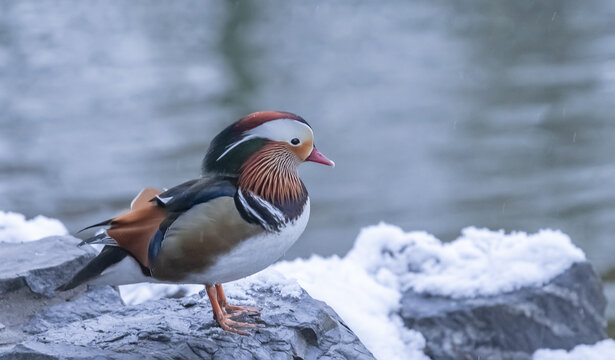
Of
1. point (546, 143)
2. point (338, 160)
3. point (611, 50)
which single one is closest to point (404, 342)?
point (338, 160)

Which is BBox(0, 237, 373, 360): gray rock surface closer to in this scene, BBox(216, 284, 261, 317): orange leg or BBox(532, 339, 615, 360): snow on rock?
BBox(216, 284, 261, 317): orange leg

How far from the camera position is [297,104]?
25.3 feet

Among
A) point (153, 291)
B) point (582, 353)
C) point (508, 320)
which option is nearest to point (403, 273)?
point (508, 320)

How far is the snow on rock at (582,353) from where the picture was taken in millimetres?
3734

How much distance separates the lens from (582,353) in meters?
3.76

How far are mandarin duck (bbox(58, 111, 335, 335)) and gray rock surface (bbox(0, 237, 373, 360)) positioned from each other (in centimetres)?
Answer: 22

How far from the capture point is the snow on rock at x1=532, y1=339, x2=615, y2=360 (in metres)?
3.73

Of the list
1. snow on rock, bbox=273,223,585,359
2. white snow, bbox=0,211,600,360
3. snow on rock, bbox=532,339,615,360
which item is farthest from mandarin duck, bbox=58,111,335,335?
snow on rock, bbox=532,339,615,360

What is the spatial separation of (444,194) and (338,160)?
94 cm

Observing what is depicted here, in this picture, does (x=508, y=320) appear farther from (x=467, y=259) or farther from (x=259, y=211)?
(x=259, y=211)

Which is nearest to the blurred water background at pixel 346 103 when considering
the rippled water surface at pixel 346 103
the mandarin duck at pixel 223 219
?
the rippled water surface at pixel 346 103

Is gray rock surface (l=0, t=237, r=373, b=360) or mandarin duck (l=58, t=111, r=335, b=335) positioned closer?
mandarin duck (l=58, t=111, r=335, b=335)

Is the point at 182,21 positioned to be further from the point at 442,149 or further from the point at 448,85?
the point at 442,149

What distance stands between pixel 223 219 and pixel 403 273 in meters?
1.68
